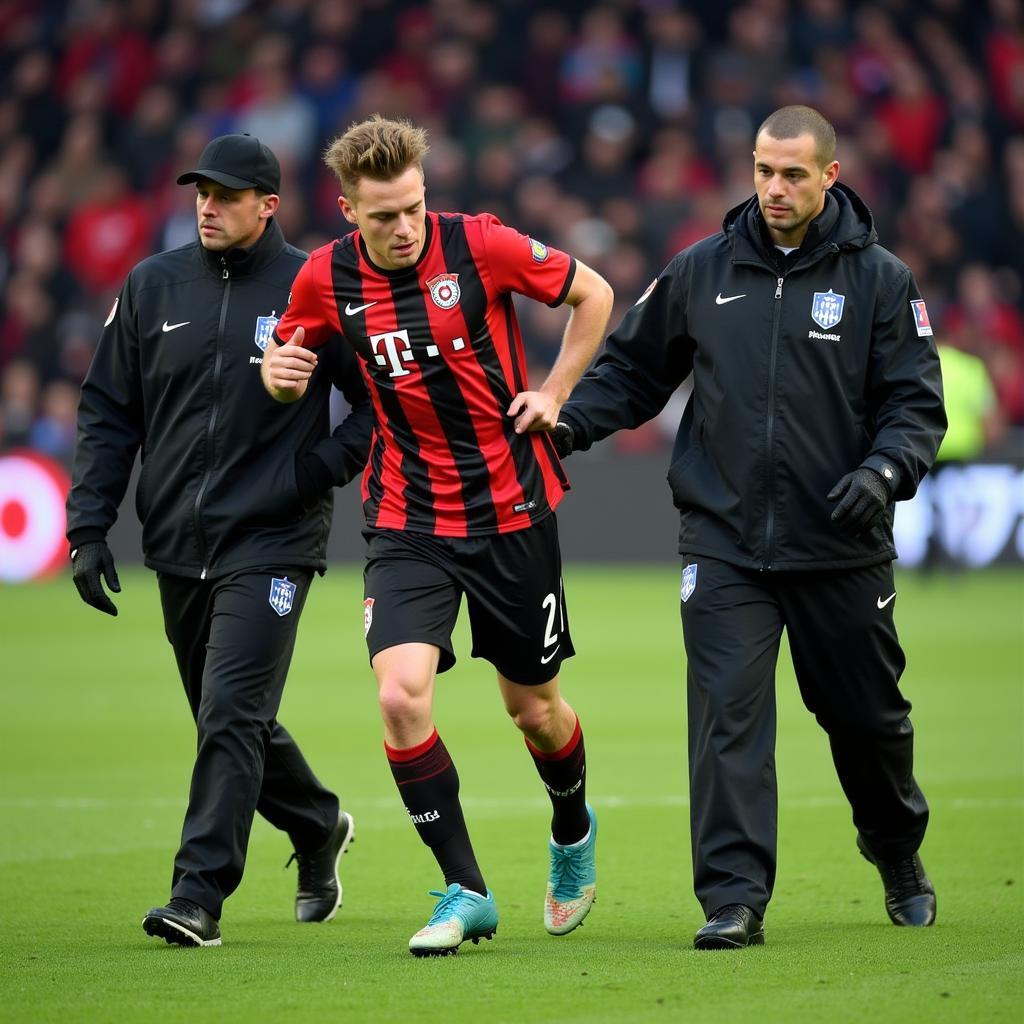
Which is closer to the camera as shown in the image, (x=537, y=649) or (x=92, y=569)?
(x=537, y=649)

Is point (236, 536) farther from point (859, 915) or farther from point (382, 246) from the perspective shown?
point (859, 915)

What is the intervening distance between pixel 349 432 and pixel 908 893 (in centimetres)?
228

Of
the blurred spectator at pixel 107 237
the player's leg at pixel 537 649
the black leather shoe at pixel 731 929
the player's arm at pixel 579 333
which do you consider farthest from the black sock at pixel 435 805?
the blurred spectator at pixel 107 237

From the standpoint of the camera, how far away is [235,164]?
21.3ft

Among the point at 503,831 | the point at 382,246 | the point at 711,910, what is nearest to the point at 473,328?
the point at 382,246

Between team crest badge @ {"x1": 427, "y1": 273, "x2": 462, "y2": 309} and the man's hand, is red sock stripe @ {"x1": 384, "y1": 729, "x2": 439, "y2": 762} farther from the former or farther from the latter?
team crest badge @ {"x1": 427, "y1": 273, "x2": 462, "y2": 309}

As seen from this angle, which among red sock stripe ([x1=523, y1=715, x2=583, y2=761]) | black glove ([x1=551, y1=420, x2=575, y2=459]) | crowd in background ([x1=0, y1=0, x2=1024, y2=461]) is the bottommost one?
red sock stripe ([x1=523, y1=715, x2=583, y2=761])

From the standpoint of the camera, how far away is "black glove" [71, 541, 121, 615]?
652 cm

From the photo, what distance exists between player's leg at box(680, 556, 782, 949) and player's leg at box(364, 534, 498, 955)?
66 centimetres

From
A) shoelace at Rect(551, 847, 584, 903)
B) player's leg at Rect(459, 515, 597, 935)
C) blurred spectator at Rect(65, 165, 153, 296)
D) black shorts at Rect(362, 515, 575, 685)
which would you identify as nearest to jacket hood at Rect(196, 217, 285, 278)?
black shorts at Rect(362, 515, 575, 685)

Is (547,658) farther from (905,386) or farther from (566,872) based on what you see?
(905,386)

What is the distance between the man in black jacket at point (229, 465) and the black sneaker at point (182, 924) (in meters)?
0.35

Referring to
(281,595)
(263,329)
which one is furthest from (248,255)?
(281,595)

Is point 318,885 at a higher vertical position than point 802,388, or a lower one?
lower
